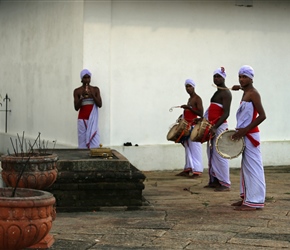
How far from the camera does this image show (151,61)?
1312 centimetres

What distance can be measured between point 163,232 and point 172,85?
625cm

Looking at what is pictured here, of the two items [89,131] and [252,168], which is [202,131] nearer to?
[252,168]

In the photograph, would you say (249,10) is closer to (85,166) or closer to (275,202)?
(275,202)

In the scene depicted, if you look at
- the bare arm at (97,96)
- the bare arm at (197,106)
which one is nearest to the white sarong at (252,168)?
the bare arm at (197,106)

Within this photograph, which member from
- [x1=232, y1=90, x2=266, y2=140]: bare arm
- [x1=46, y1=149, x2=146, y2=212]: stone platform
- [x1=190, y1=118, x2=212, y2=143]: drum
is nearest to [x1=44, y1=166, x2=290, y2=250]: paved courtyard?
[x1=46, y1=149, x2=146, y2=212]: stone platform

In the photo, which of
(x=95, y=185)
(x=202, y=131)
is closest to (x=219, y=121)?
(x=202, y=131)

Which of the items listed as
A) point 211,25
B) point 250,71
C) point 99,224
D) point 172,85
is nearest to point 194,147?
point 172,85

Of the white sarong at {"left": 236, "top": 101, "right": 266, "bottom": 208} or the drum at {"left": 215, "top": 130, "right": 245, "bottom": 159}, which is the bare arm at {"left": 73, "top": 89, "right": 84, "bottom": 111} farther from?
the white sarong at {"left": 236, "top": 101, "right": 266, "bottom": 208}

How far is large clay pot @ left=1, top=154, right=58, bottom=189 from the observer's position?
6.55 meters

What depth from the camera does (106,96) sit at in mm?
12758

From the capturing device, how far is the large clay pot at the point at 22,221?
193 inches

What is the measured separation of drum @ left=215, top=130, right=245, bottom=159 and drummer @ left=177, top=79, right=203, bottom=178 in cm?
298

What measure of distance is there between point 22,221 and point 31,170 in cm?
163

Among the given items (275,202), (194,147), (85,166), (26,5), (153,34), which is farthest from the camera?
(26,5)
